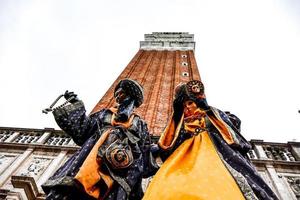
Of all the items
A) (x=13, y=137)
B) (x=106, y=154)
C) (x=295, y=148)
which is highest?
(x=295, y=148)

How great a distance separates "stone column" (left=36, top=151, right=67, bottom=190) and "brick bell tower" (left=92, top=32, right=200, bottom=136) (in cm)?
312

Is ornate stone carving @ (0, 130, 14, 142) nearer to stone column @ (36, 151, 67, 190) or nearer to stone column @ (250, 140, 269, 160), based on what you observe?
stone column @ (36, 151, 67, 190)

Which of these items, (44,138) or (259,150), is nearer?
(259,150)

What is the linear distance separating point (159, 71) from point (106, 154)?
501 inches

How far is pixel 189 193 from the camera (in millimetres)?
1506

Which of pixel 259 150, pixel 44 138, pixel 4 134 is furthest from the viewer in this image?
pixel 4 134

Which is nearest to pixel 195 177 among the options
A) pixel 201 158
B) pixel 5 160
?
pixel 201 158

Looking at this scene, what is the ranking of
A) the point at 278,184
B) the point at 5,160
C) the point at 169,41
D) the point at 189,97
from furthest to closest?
the point at 169,41 < the point at 5,160 < the point at 278,184 < the point at 189,97

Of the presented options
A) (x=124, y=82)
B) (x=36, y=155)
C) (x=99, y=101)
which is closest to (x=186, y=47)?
(x=99, y=101)

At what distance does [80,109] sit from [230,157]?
44.6 inches

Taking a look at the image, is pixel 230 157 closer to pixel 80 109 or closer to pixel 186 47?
pixel 80 109

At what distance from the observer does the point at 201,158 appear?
1828mm

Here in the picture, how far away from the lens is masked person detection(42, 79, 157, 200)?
1.72m

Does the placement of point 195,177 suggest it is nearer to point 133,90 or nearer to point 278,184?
point 133,90
